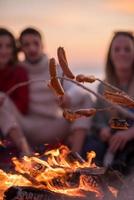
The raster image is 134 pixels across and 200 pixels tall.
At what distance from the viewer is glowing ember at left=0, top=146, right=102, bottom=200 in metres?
1.58

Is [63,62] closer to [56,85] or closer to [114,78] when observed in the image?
[56,85]

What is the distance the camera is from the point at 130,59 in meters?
2.39

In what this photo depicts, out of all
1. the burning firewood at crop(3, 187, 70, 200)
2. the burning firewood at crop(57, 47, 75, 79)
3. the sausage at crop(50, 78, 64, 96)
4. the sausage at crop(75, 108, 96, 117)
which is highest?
the burning firewood at crop(57, 47, 75, 79)

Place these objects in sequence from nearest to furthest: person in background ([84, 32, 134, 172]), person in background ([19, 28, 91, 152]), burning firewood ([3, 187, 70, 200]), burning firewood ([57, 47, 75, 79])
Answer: burning firewood ([57, 47, 75, 79]), burning firewood ([3, 187, 70, 200]), person in background ([84, 32, 134, 172]), person in background ([19, 28, 91, 152])

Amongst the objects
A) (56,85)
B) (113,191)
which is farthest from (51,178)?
(56,85)

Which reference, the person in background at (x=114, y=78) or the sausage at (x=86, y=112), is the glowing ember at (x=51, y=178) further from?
the person in background at (x=114, y=78)

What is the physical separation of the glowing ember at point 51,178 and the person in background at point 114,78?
607 mm

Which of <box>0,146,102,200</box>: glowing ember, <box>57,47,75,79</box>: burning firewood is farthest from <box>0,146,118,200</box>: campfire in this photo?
<box>57,47,75,79</box>: burning firewood

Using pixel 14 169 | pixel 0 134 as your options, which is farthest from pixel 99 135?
pixel 14 169

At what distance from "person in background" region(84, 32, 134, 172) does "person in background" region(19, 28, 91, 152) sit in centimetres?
10

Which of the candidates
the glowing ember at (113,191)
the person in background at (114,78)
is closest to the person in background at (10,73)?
the person in background at (114,78)

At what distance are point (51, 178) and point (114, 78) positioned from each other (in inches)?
38.0

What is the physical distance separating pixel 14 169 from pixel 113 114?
28.0 inches

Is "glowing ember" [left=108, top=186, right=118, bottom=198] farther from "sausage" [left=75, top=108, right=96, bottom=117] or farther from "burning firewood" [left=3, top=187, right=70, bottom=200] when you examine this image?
"sausage" [left=75, top=108, right=96, bottom=117]
